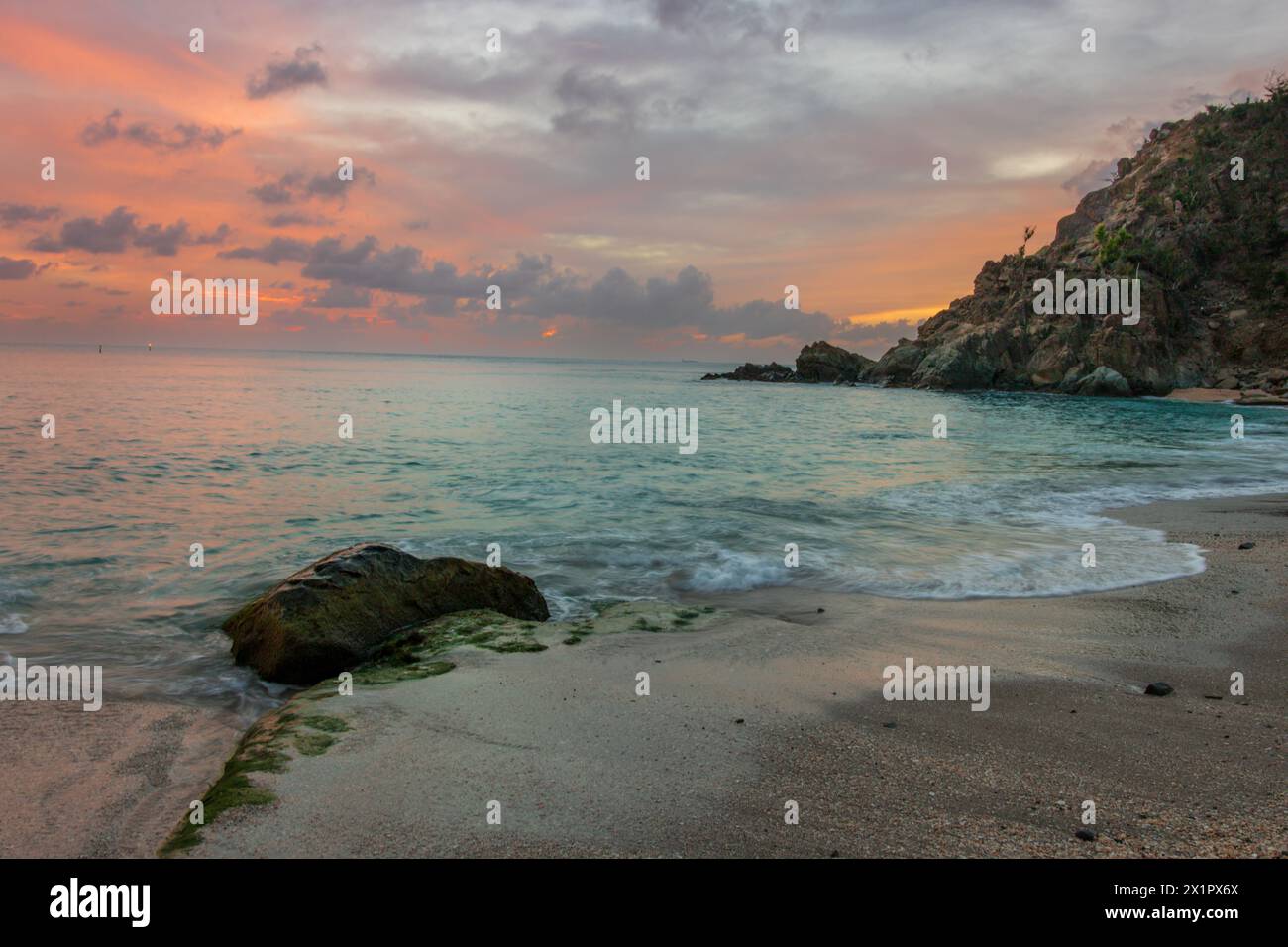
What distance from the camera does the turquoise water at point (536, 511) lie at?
32.1ft

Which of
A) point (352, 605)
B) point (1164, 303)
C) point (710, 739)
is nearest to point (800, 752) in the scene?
point (710, 739)

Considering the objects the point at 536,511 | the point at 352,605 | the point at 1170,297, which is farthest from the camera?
the point at 1170,297

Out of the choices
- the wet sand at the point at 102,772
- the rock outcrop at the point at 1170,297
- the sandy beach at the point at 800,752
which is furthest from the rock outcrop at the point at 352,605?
the rock outcrop at the point at 1170,297

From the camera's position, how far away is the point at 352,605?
773cm

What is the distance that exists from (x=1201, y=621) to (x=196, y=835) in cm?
954

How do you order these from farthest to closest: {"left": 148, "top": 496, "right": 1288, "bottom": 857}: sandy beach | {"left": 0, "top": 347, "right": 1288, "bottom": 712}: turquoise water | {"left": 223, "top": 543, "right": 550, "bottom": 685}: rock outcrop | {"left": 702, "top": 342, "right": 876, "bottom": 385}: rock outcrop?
{"left": 702, "top": 342, "right": 876, "bottom": 385}: rock outcrop, {"left": 0, "top": 347, "right": 1288, "bottom": 712}: turquoise water, {"left": 223, "top": 543, "right": 550, "bottom": 685}: rock outcrop, {"left": 148, "top": 496, "right": 1288, "bottom": 857}: sandy beach

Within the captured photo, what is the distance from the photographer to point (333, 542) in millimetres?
12625

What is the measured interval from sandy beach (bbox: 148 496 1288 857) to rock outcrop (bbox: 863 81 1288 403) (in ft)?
223

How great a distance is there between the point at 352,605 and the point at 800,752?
4.84 metres

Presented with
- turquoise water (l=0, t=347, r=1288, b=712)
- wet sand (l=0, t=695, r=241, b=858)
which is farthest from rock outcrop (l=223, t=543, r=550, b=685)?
wet sand (l=0, t=695, r=241, b=858)

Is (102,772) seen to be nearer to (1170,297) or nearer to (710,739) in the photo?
(710,739)

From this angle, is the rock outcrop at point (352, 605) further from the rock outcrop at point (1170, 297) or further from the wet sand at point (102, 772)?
the rock outcrop at point (1170, 297)

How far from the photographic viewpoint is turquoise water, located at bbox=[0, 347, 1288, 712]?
9781 millimetres

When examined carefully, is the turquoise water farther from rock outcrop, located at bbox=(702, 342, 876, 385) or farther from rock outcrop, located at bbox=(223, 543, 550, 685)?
rock outcrop, located at bbox=(702, 342, 876, 385)
